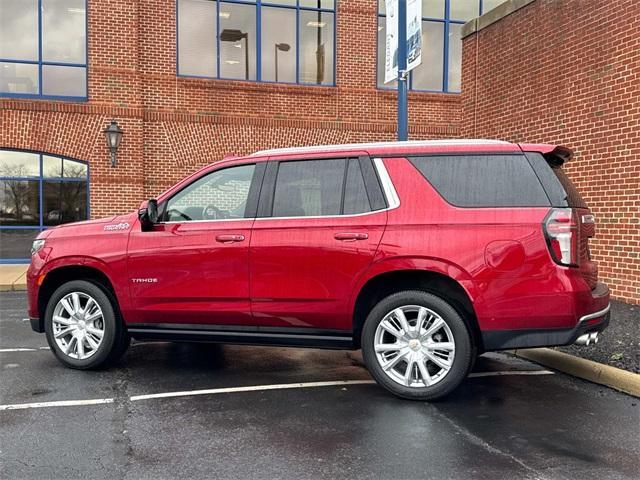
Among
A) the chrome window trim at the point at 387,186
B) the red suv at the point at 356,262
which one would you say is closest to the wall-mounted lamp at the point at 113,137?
the red suv at the point at 356,262

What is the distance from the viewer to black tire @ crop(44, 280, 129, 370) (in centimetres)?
529

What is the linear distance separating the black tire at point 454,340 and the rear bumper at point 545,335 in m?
0.18

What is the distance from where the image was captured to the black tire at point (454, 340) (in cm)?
434

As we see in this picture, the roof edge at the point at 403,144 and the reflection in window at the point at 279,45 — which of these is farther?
the reflection in window at the point at 279,45

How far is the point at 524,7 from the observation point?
9875 millimetres

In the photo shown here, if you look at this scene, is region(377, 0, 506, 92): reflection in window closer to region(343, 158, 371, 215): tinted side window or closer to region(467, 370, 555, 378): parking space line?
region(467, 370, 555, 378): parking space line

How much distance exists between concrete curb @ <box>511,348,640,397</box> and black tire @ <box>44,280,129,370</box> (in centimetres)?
390

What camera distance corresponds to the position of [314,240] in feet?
15.3

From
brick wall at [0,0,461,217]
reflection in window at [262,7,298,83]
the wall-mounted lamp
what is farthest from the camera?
reflection in window at [262,7,298,83]

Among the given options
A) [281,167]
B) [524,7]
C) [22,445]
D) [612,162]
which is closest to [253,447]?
[22,445]

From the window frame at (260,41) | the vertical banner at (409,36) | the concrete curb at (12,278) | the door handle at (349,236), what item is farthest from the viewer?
the window frame at (260,41)

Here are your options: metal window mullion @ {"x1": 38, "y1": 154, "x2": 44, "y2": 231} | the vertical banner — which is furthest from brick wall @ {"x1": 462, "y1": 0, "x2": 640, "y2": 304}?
metal window mullion @ {"x1": 38, "y1": 154, "x2": 44, "y2": 231}

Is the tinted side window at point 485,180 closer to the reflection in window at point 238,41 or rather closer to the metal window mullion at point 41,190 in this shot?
the reflection in window at point 238,41

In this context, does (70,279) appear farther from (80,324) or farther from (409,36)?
(409,36)
